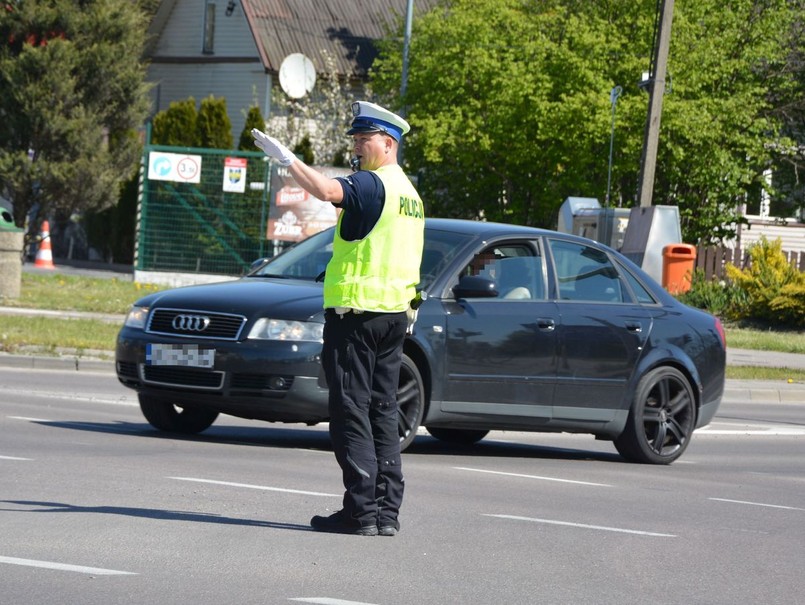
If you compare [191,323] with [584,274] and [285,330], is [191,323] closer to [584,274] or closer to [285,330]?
[285,330]

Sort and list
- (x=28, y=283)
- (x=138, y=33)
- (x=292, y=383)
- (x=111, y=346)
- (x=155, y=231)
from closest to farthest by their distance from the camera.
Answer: (x=292, y=383) → (x=111, y=346) → (x=28, y=283) → (x=155, y=231) → (x=138, y=33)

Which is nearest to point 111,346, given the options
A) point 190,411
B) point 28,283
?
point 190,411

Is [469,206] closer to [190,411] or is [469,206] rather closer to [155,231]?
[155,231]

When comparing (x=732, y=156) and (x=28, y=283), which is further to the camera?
(x=732, y=156)

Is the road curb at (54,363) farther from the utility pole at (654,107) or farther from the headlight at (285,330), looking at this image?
the utility pole at (654,107)

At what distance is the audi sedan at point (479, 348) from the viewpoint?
10.4 metres

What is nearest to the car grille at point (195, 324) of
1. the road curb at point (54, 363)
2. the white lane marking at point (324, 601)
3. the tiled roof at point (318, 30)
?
the white lane marking at point (324, 601)

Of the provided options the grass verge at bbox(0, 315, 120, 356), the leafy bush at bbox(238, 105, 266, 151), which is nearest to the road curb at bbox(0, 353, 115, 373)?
the grass verge at bbox(0, 315, 120, 356)

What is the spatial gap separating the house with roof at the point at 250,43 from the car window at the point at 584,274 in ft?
114

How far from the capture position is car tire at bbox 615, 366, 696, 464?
38.3 feet

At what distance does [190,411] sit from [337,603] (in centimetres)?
575

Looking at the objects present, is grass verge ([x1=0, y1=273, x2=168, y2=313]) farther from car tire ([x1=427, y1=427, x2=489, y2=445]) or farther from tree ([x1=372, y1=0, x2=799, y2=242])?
car tire ([x1=427, y1=427, x2=489, y2=445])

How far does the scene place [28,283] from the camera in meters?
27.4

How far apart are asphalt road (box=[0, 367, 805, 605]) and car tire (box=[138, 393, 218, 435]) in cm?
12
